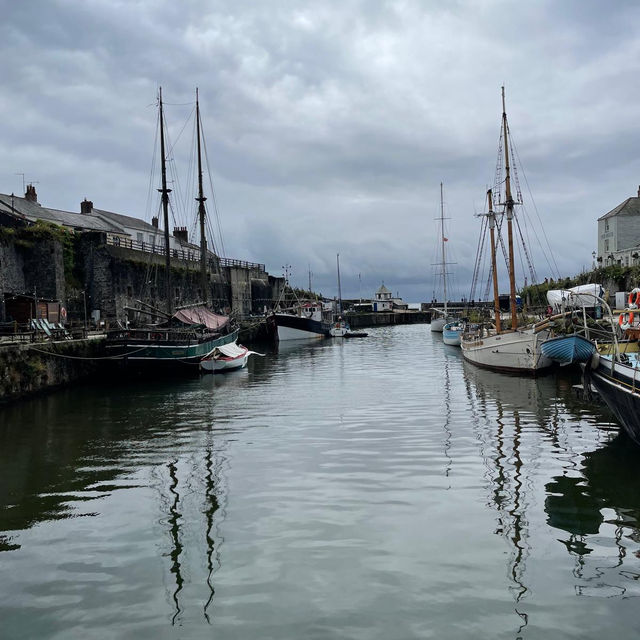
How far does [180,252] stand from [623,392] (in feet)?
191

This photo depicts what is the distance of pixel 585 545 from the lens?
860 centimetres

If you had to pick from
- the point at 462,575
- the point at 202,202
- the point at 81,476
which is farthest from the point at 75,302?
the point at 462,575

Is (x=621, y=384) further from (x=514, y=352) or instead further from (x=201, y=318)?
(x=201, y=318)

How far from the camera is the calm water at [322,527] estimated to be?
6.79 metres

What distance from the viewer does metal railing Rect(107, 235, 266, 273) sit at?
51972 millimetres

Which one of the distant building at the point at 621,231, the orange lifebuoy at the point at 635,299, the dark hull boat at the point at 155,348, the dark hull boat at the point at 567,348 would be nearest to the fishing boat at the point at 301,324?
the dark hull boat at the point at 155,348

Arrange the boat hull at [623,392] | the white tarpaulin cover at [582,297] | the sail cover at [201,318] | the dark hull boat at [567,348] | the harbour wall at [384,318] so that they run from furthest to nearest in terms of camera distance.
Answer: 1. the harbour wall at [384,318]
2. the white tarpaulin cover at [582,297]
3. the sail cover at [201,318]
4. the dark hull boat at [567,348]
5. the boat hull at [623,392]

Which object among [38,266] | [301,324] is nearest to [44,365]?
[38,266]

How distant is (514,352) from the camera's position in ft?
99.9

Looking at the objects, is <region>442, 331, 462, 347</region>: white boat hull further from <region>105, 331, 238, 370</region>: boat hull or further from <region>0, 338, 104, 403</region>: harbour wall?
<region>0, 338, 104, 403</region>: harbour wall

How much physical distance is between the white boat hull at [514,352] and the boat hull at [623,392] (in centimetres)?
1198

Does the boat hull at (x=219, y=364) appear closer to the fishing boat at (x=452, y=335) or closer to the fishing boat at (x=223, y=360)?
the fishing boat at (x=223, y=360)

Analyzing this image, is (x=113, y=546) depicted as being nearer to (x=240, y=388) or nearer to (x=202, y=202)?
(x=240, y=388)

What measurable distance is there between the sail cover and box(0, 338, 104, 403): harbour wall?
19.2ft
